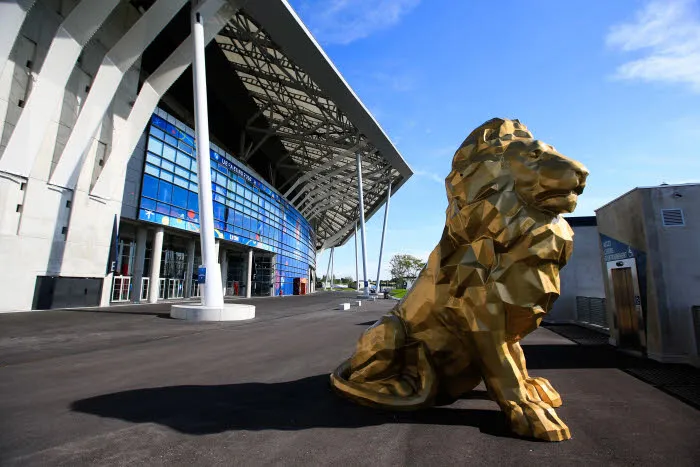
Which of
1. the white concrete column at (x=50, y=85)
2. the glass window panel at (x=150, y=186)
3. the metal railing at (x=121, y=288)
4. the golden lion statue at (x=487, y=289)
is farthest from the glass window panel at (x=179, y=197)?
the golden lion statue at (x=487, y=289)

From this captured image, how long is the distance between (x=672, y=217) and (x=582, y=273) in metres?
7.50

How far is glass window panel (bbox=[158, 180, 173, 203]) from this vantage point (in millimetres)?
20469

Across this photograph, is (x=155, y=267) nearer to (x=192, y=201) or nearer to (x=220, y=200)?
(x=192, y=201)

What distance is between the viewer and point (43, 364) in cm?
579

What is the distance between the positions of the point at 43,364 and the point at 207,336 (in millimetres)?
3570

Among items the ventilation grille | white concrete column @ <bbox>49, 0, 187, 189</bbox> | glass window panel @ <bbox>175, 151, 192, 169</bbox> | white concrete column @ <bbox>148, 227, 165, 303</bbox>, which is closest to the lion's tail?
the ventilation grille

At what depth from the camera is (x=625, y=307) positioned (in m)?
8.43

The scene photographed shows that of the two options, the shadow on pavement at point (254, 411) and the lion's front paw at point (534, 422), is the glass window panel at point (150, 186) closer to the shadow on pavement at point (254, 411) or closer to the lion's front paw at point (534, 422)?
the shadow on pavement at point (254, 411)

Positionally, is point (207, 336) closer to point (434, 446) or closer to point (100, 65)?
point (434, 446)

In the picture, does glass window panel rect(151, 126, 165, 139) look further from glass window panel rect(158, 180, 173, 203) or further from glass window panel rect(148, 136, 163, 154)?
glass window panel rect(158, 180, 173, 203)

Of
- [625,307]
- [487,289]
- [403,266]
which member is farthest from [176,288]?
[403,266]

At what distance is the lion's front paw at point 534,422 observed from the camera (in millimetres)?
2824

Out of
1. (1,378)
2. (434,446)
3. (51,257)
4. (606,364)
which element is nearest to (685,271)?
(606,364)

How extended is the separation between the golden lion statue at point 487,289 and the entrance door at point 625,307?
6433 millimetres
